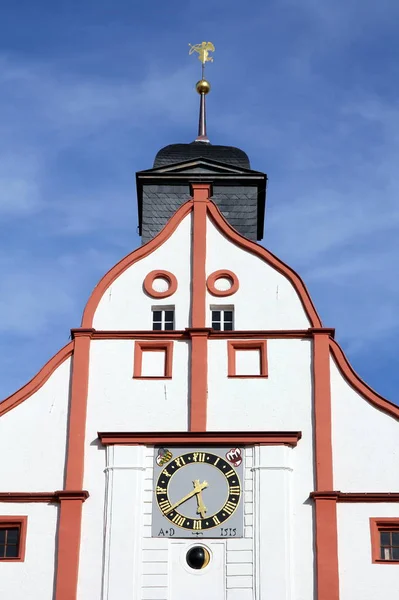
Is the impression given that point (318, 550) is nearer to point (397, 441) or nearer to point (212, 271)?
point (397, 441)

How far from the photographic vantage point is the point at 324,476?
2433cm

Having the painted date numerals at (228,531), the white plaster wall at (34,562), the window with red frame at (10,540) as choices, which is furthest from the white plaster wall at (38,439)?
the painted date numerals at (228,531)

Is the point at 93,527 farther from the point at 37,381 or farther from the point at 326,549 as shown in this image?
the point at 326,549

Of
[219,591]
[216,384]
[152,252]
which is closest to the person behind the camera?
[219,591]

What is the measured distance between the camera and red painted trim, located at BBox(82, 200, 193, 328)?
26.0 meters

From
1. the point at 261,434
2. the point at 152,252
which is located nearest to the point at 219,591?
the point at 261,434

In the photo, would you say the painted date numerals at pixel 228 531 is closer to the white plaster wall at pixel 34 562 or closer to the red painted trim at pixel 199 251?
the white plaster wall at pixel 34 562

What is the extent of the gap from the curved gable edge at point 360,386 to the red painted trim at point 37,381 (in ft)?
15.3

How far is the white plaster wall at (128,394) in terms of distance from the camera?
24.9 m

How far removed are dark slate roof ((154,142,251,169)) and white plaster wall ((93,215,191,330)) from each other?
572cm

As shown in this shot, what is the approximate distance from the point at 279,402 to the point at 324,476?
5.07 ft

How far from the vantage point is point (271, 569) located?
23.6m

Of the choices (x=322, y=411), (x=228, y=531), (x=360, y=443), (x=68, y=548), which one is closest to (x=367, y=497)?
(x=360, y=443)

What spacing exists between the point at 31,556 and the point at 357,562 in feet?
17.4
